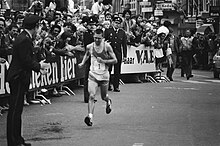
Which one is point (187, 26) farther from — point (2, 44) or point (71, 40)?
point (2, 44)

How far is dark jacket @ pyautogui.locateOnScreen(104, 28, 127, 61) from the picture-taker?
22859 millimetres

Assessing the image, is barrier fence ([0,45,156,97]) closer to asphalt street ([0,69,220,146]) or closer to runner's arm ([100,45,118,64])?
asphalt street ([0,69,220,146])

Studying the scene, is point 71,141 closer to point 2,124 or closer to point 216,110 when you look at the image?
point 2,124

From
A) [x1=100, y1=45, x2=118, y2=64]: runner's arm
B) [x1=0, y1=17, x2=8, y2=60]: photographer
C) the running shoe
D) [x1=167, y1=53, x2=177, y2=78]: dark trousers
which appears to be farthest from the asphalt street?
[x1=167, y1=53, x2=177, y2=78]: dark trousers

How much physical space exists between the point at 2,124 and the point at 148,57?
13.8 meters

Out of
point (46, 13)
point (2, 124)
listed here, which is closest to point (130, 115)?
point (2, 124)

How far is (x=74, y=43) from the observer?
2281cm

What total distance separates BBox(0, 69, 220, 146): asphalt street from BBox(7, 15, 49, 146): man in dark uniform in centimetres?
59

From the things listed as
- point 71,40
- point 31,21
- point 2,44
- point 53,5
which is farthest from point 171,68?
point 31,21

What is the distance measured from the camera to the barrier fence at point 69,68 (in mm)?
18680

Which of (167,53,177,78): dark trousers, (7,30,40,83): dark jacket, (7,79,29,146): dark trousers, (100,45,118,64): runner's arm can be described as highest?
(7,30,40,83): dark jacket

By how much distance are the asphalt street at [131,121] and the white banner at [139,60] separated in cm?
443

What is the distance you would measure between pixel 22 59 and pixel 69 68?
10.6 metres

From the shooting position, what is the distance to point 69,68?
2234cm
